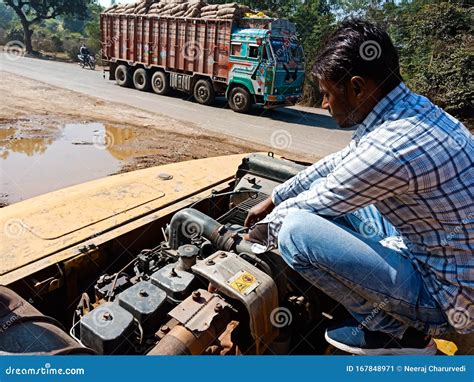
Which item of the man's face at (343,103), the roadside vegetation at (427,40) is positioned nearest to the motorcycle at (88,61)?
the roadside vegetation at (427,40)

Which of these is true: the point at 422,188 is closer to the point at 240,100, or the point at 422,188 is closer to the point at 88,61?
the point at 240,100

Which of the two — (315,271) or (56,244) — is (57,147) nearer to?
(56,244)

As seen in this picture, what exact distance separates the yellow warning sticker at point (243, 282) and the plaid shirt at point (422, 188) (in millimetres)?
410

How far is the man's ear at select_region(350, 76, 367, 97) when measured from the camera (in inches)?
66.8

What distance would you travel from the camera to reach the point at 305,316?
6.99ft

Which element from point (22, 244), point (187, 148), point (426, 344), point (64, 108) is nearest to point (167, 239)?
point (22, 244)

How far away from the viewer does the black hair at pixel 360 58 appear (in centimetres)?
169

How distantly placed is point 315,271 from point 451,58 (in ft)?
42.8

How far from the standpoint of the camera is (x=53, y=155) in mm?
7453

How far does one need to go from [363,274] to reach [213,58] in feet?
40.1

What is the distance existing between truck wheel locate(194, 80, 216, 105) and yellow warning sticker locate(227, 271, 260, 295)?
1215 cm

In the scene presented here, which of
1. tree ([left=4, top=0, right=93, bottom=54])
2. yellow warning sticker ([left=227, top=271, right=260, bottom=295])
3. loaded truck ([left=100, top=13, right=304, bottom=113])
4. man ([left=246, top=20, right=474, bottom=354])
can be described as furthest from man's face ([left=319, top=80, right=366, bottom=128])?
tree ([left=4, top=0, right=93, bottom=54])

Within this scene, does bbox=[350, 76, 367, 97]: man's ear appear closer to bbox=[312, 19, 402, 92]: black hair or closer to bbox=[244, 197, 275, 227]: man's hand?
bbox=[312, 19, 402, 92]: black hair

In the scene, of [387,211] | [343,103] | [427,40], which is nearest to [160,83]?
[427,40]
